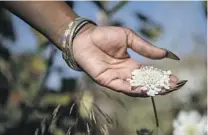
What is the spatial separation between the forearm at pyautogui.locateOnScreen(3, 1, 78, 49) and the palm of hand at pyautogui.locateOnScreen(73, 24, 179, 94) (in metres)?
0.05

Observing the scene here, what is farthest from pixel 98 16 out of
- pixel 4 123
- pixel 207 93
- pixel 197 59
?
pixel 197 59

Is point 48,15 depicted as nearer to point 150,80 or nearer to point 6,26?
point 150,80

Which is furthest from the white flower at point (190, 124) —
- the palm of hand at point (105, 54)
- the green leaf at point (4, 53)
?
the green leaf at point (4, 53)

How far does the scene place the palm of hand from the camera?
126 cm

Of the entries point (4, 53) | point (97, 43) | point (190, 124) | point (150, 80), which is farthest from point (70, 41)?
point (4, 53)

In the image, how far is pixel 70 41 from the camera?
1.31m

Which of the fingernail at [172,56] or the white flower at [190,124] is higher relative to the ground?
the fingernail at [172,56]

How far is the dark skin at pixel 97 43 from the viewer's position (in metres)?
1.25

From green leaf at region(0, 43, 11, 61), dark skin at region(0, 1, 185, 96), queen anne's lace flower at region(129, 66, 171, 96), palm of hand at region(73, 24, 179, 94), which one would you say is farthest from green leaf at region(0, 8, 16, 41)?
queen anne's lace flower at region(129, 66, 171, 96)

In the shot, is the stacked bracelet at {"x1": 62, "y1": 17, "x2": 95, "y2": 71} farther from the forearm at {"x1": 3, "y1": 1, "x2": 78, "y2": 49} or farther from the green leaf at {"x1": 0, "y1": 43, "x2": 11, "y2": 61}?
the green leaf at {"x1": 0, "y1": 43, "x2": 11, "y2": 61}

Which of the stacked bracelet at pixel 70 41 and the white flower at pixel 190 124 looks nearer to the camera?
the stacked bracelet at pixel 70 41

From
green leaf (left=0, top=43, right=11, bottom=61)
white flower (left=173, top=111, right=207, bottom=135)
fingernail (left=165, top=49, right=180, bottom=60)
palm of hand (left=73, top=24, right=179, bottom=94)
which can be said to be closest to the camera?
fingernail (left=165, top=49, right=180, bottom=60)

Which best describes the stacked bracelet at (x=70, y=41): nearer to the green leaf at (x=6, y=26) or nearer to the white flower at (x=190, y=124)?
the white flower at (x=190, y=124)

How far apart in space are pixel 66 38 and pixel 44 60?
575mm
